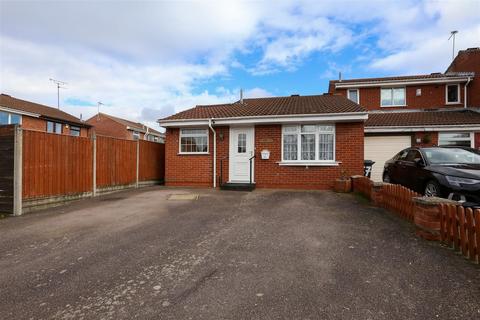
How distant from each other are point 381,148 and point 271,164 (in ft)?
22.3

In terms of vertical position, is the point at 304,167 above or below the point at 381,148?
below

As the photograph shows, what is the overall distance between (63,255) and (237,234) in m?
2.75

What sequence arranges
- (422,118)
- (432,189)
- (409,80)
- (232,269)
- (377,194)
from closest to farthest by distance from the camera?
(232,269) → (432,189) → (377,194) → (422,118) → (409,80)

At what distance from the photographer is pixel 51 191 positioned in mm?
7750

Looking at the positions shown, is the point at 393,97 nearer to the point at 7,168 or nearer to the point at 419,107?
the point at 419,107

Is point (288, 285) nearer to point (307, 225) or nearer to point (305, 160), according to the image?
point (307, 225)

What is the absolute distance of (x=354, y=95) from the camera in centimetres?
1836

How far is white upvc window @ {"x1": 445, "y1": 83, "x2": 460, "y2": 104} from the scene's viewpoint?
674 inches

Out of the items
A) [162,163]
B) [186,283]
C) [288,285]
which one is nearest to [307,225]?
[288,285]

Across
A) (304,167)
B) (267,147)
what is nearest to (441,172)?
(304,167)

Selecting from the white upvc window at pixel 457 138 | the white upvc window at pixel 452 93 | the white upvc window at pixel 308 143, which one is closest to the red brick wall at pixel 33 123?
the white upvc window at pixel 308 143

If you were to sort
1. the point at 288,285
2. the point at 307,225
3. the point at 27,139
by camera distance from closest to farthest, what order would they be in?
1. the point at 288,285
2. the point at 307,225
3. the point at 27,139

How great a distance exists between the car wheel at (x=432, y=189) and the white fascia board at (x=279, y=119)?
3872mm

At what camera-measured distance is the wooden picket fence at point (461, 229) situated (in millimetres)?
3549
